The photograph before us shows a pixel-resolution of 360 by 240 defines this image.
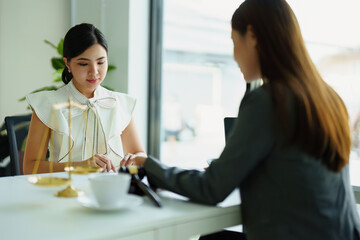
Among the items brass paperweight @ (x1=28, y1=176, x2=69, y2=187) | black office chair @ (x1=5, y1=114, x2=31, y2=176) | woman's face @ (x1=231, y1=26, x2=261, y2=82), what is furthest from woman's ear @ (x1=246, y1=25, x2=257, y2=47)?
black office chair @ (x1=5, y1=114, x2=31, y2=176)

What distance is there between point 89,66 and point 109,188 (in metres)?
1.08

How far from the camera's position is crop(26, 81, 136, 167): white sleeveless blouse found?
6.37ft

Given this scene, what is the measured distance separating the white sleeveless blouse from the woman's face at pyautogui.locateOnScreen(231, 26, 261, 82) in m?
0.95

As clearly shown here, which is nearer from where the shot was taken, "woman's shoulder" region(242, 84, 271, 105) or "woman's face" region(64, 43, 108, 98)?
"woman's shoulder" region(242, 84, 271, 105)

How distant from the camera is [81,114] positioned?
2.04 meters

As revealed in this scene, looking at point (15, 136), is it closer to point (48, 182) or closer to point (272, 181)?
point (48, 182)

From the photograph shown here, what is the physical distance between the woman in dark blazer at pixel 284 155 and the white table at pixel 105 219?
2.1 inches

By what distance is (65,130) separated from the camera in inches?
75.0

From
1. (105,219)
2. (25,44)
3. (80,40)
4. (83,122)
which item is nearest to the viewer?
(105,219)

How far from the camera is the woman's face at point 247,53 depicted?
1174mm

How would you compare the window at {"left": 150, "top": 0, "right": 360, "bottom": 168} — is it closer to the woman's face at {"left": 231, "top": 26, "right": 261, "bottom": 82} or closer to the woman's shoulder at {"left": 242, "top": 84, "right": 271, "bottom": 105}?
the woman's face at {"left": 231, "top": 26, "right": 261, "bottom": 82}

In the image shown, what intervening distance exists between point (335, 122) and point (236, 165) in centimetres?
30

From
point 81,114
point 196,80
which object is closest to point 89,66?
point 81,114

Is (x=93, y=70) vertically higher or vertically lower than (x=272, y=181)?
higher
